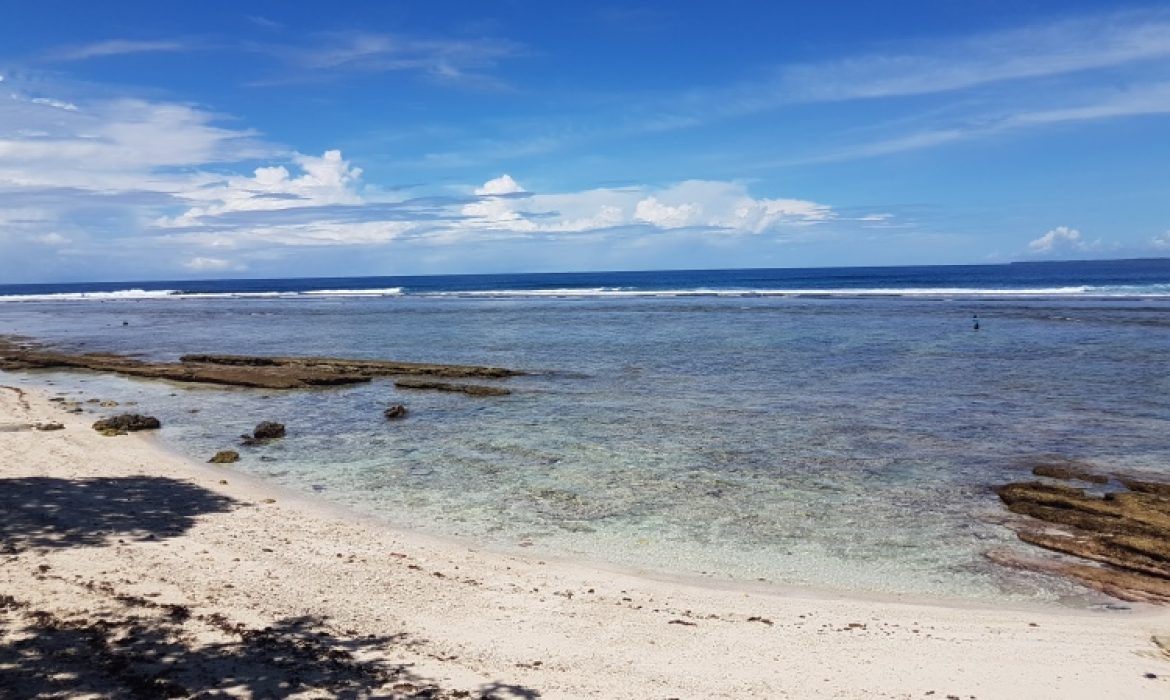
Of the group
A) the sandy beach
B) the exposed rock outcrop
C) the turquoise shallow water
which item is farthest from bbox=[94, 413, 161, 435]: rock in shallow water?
the exposed rock outcrop

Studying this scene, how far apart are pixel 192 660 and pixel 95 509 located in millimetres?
5932

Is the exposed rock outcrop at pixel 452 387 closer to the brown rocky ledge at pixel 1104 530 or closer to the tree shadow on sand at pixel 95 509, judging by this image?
the tree shadow on sand at pixel 95 509

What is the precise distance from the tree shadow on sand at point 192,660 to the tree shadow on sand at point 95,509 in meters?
2.45

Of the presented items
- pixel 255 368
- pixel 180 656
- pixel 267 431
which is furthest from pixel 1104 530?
pixel 255 368

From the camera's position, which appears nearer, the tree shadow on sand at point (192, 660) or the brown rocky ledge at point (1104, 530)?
the tree shadow on sand at point (192, 660)

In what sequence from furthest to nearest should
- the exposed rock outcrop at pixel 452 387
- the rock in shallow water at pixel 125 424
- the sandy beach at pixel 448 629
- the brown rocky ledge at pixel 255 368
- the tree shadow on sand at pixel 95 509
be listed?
the brown rocky ledge at pixel 255 368, the exposed rock outcrop at pixel 452 387, the rock in shallow water at pixel 125 424, the tree shadow on sand at pixel 95 509, the sandy beach at pixel 448 629

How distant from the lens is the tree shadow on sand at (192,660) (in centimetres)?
639

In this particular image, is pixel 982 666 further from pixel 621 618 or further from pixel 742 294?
pixel 742 294

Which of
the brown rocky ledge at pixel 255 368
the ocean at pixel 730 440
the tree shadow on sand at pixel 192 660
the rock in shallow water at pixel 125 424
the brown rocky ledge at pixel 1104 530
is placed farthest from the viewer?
the brown rocky ledge at pixel 255 368

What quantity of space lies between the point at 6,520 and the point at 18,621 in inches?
159

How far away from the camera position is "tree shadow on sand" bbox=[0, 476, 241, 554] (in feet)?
33.4

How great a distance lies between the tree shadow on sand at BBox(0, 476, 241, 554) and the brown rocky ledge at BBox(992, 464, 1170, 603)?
1137 centimetres

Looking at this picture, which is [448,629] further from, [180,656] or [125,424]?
[125,424]

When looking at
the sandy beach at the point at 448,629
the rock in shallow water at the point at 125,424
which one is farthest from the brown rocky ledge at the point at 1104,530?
the rock in shallow water at the point at 125,424
